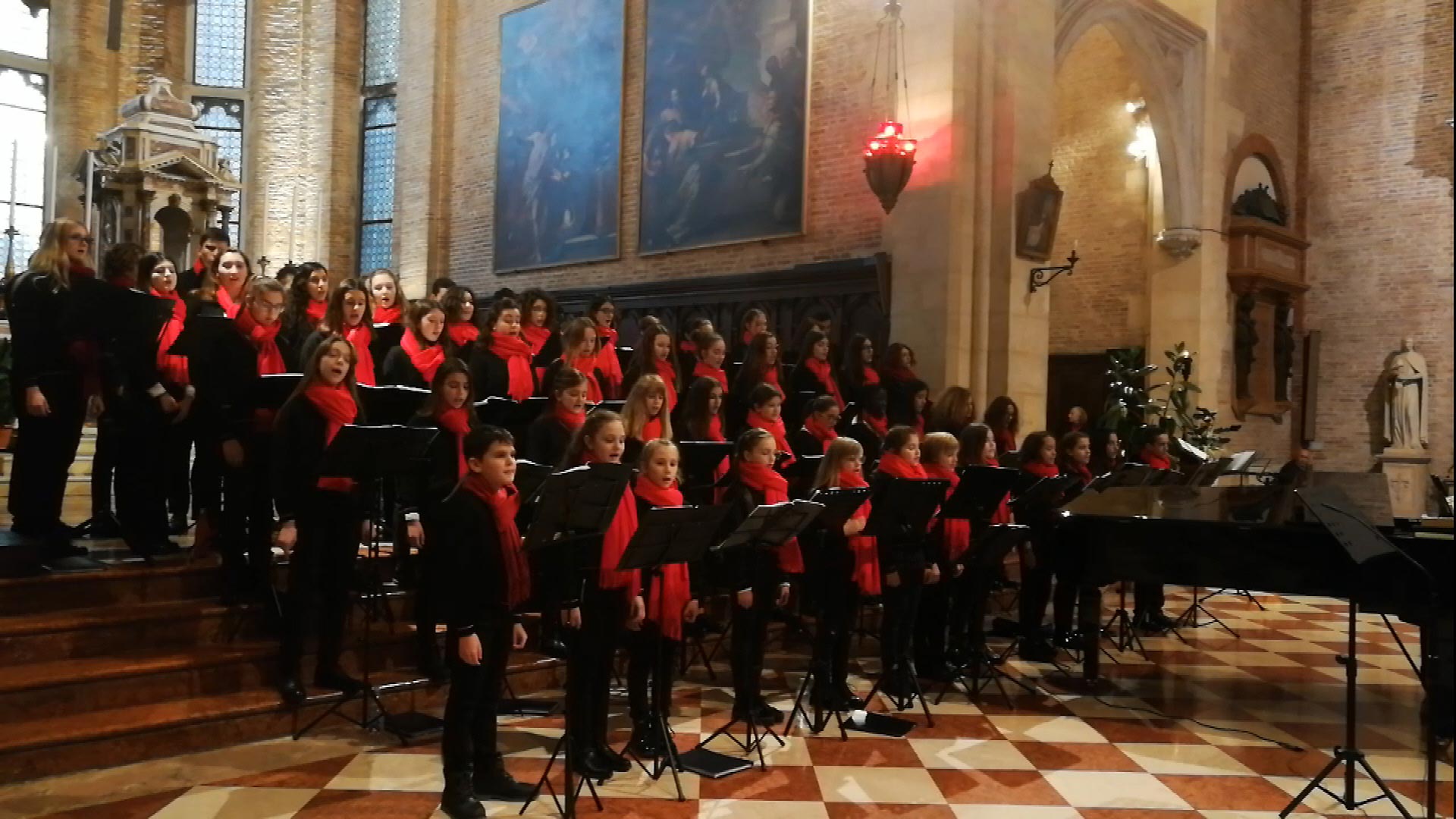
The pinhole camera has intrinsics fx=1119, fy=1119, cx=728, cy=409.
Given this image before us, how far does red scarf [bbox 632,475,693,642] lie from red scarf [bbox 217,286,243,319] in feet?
8.85

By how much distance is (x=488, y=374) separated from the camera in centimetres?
623

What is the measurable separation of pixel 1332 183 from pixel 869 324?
29.6 feet

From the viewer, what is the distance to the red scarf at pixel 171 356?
564 centimetres

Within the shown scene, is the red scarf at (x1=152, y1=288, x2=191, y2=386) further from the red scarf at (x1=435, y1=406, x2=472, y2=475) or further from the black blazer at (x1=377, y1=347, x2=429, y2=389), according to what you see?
the red scarf at (x1=435, y1=406, x2=472, y2=475)

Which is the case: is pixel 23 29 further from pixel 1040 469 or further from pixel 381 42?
pixel 1040 469

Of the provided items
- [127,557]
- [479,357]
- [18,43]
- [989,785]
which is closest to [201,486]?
[127,557]

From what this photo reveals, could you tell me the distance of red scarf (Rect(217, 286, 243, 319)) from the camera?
5953mm

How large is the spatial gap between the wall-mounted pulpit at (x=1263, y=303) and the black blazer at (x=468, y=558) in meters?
Answer: 12.8

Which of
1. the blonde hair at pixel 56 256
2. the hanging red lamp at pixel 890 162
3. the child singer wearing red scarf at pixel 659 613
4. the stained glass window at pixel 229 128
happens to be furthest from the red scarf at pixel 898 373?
the stained glass window at pixel 229 128

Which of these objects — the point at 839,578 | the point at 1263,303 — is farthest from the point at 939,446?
the point at 1263,303

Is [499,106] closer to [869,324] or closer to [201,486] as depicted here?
[869,324]

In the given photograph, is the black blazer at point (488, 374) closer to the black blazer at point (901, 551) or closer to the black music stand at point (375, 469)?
the black music stand at point (375, 469)

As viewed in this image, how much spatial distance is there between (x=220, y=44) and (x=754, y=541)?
16151 millimetres

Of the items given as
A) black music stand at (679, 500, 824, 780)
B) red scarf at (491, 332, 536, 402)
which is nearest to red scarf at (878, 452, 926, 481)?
black music stand at (679, 500, 824, 780)
